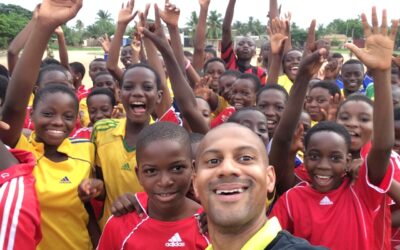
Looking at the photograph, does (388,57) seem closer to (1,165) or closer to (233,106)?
(1,165)

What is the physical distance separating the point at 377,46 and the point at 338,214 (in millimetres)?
901

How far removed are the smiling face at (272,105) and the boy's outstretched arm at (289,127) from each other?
882mm

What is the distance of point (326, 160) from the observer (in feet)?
9.32

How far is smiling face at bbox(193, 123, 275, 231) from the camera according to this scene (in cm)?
169

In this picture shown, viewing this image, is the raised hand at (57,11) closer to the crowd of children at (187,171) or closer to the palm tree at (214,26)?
the crowd of children at (187,171)

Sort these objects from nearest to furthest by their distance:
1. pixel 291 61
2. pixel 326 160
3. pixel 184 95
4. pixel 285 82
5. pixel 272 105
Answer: pixel 326 160 → pixel 184 95 → pixel 272 105 → pixel 285 82 → pixel 291 61

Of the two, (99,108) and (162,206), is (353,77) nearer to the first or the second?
(99,108)

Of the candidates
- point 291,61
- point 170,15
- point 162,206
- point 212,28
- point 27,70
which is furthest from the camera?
point 212,28

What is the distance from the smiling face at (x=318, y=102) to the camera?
14.4 ft

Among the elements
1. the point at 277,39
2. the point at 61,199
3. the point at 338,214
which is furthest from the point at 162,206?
the point at 277,39

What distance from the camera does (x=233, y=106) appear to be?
478 cm

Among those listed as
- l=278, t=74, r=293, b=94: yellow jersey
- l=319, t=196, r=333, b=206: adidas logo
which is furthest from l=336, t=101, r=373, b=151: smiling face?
l=278, t=74, r=293, b=94: yellow jersey

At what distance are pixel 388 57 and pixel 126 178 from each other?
1570 mm

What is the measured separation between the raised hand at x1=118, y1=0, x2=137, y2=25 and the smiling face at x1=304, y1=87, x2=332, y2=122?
5.69ft
